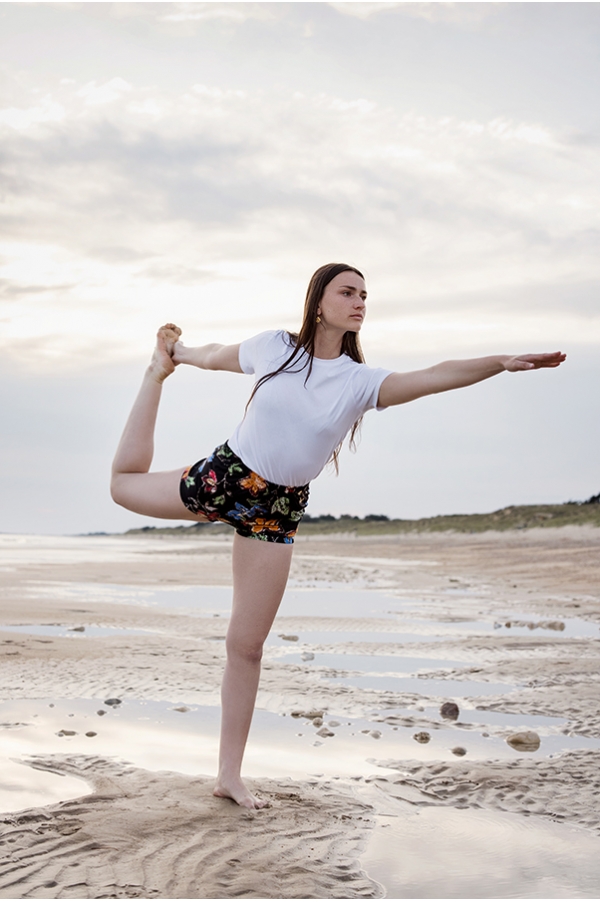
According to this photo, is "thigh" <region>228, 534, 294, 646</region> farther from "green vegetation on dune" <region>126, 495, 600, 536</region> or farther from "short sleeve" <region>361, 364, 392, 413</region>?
"green vegetation on dune" <region>126, 495, 600, 536</region>

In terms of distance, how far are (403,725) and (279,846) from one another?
209 cm

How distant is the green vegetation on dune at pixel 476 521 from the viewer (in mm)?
42219

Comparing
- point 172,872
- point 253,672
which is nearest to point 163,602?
point 253,672

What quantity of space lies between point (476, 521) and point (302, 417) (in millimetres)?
53634

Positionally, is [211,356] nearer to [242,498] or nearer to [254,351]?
[254,351]

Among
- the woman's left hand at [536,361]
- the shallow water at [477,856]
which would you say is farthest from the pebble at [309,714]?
the woman's left hand at [536,361]

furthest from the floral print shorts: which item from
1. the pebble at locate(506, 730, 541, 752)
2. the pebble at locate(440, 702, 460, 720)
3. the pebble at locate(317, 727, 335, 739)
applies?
the pebble at locate(440, 702, 460, 720)

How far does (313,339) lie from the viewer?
13.8 feet

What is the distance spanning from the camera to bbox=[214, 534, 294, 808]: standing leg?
4145 mm

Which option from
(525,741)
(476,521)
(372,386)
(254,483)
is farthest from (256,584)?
(476,521)

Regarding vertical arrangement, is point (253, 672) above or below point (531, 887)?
above

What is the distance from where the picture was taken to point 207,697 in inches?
244

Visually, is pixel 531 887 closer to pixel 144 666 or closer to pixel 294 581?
pixel 144 666

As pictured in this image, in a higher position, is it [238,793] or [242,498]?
[242,498]
